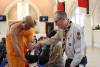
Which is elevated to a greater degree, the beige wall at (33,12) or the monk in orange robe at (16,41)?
the beige wall at (33,12)

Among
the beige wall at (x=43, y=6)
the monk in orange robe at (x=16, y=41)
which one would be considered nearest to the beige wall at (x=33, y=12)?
the beige wall at (x=43, y=6)

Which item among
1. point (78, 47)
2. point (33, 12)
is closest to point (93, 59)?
point (78, 47)

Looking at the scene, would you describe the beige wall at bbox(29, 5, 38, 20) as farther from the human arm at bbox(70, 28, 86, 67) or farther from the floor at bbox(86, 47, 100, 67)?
the human arm at bbox(70, 28, 86, 67)

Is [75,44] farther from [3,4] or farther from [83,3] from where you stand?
[3,4]

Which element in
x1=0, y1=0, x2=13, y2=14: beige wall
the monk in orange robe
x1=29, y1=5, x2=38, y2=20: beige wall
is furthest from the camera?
x1=29, y1=5, x2=38, y2=20: beige wall

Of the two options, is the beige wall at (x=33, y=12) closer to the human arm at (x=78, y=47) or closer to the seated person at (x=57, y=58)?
the seated person at (x=57, y=58)

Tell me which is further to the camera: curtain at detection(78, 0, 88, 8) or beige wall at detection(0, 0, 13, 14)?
beige wall at detection(0, 0, 13, 14)

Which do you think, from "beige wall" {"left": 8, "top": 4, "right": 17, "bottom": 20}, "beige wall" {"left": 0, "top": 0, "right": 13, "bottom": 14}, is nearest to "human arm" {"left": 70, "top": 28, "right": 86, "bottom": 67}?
"beige wall" {"left": 0, "top": 0, "right": 13, "bottom": 14}

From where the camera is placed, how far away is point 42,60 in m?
3.85

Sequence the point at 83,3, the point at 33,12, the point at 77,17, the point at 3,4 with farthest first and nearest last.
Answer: the point at 33,12 → the point at 3,4 → the point at 77,17 → the point at 83,3

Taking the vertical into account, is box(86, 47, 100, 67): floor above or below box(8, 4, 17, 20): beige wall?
below

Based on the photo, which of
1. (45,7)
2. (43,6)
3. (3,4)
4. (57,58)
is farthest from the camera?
(45,7)

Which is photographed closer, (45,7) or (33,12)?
(45,7)

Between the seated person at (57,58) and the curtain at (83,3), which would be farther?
the curtain at (83,3)
